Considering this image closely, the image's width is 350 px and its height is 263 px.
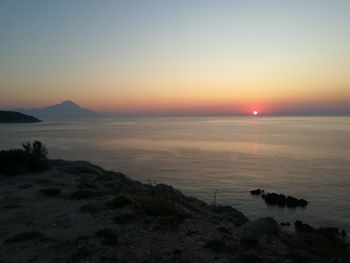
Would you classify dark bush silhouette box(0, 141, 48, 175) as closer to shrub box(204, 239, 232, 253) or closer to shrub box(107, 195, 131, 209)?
shrub box(107, 195, 131, 209)

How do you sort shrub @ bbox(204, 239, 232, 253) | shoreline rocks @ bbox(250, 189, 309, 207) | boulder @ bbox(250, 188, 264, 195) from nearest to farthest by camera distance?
shrub @ bbox(204, 239, 232, 253)
shoreline rocks @ bbox(250, 189, 309, 207)
boulder @ bbox(250, 188, 264, 195)

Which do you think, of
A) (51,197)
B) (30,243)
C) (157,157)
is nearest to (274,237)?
(30,243)

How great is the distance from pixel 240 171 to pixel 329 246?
120ft

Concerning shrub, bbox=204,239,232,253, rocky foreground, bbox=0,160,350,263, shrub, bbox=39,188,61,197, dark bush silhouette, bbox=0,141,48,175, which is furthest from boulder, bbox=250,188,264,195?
shrub, bbox=204,239,232,253

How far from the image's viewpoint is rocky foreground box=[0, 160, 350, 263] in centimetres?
1076

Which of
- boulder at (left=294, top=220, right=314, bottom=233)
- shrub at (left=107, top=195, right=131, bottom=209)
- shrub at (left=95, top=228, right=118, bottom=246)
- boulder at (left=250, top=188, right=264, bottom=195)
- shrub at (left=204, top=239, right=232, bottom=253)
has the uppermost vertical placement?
shrub at (left=107, top=195, right=131, bottom=209)

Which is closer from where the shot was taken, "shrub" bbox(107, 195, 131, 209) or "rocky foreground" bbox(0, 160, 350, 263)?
"rocky foreground" bbox(0, 160, 350, 263)

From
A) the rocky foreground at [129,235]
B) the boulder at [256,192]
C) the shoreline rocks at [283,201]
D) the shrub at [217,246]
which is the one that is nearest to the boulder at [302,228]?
the rocky foreground at [129,235]

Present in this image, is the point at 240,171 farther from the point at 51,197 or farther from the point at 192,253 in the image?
the point at 192,253

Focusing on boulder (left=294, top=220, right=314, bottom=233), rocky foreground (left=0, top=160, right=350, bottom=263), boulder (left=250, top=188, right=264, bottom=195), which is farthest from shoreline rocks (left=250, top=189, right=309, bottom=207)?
rocky foreground (left=0, top=160, right=350, bottom=263)

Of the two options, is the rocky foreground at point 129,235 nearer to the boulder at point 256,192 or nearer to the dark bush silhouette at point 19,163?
the dark bush silhouette at point 19,163

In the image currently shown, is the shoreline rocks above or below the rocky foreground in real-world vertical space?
below

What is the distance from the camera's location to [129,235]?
480 inches

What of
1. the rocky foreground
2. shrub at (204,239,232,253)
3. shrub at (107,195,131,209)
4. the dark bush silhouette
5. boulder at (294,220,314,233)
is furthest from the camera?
the dark bush silhouette
